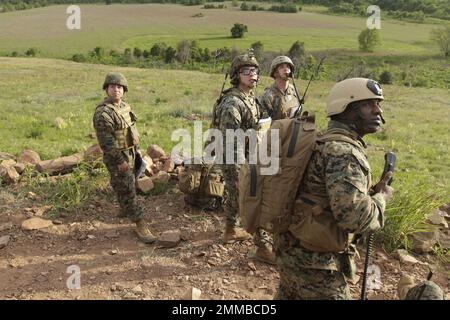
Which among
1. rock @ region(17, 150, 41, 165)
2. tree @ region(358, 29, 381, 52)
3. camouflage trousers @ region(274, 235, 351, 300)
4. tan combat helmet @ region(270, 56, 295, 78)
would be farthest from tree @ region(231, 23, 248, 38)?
camouflage trousers @ region(274, 235, 351, 300)

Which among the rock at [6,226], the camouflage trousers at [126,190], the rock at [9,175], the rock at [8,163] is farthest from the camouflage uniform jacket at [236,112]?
the rock at [8,163]

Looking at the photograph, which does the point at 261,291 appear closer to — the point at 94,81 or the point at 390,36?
the point at 94,81

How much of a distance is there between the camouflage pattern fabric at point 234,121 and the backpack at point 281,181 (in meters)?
1.71

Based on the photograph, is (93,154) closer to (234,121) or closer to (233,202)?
(233,202)

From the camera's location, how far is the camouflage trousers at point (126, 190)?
5.31 meters

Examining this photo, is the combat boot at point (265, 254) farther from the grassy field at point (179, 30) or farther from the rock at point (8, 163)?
the grassy field at point (179, 30)

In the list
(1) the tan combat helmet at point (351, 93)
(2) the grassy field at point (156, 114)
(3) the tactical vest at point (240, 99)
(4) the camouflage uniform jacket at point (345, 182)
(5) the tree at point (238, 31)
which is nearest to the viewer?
(4) the camouflage uniform jacket at point (345, 182)

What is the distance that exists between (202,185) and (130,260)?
1.38 meters

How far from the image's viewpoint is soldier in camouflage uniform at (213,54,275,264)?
15.6 feet

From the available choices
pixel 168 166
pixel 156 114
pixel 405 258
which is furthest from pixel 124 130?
pixel 156 114

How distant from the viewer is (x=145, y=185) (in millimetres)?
6375

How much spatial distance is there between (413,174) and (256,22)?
2381 inches

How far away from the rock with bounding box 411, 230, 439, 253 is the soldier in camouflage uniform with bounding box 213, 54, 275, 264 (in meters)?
1.70
